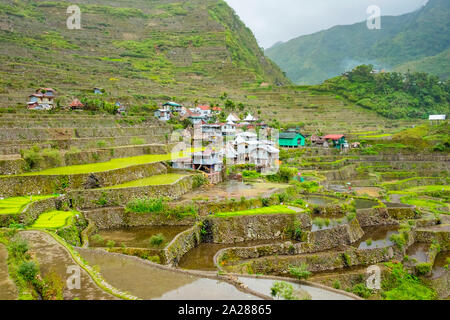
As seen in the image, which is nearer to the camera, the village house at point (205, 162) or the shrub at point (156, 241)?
the shrub at point (156, 241)

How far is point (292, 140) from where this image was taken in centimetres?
5625

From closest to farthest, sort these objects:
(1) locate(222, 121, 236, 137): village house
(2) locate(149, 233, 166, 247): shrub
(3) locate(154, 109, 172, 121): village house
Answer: (2) locate(149, 233, 166, 247): shrub
(1) locate(222, 121, 236, 137): village house
(3) locate(154, 109, 172, 121): village house

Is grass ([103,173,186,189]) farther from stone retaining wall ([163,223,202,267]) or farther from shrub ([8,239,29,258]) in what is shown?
shrub ([8,239,29,258])

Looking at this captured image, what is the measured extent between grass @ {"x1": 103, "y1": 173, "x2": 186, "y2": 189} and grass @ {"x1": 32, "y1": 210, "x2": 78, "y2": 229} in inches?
176

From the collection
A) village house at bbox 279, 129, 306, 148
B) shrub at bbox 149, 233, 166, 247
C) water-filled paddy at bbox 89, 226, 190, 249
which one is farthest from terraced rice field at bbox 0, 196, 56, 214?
village house at bbox 279, 129, 306, 148

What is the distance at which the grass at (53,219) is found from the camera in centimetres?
1799

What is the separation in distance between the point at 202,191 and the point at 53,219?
12515mm

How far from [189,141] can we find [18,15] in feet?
231

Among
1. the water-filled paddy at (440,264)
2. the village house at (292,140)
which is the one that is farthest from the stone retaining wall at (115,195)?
the village house at (292,140)

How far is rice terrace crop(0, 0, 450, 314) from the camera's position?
45.7 ft

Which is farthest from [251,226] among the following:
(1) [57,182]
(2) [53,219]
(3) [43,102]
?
(3) [43,102]

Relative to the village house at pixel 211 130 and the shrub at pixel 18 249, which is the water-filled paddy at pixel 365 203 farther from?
the village house at pixel 211 130

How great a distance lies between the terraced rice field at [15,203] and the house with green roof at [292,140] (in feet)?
135

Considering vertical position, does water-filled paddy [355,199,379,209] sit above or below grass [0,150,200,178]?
below
